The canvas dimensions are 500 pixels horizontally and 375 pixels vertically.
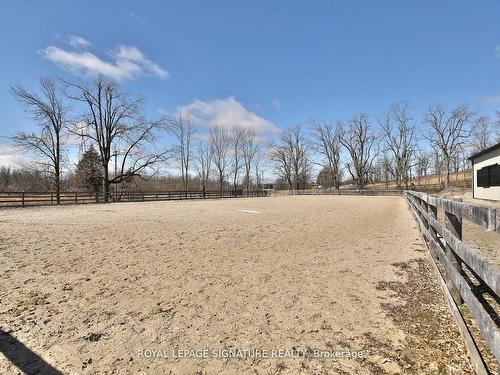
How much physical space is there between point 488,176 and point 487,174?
19 cm

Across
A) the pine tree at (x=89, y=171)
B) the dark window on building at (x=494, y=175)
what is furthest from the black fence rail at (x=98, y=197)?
the dark window on building at (x=494, y=175)

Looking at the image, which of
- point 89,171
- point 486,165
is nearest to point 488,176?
point 486,165

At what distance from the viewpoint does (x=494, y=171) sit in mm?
18891

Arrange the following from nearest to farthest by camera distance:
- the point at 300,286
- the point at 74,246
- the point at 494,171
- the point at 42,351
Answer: the point at 42,351, the point at 300,286, the point at 74,246, the point at 494,171

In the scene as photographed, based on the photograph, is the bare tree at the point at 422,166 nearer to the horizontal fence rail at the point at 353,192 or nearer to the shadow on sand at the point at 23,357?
the horizontal fence rail at the point at 353,192

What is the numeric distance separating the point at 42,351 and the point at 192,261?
Result: 3.17 meters

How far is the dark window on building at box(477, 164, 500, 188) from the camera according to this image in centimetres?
1853

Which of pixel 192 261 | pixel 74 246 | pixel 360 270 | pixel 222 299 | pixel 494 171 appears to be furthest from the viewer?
pixel 494 171

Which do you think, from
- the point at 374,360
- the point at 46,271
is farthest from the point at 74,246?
the point at 374,360

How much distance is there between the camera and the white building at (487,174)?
18516 millimetres

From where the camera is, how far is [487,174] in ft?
65.5

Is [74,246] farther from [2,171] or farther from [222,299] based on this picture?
[2,171]

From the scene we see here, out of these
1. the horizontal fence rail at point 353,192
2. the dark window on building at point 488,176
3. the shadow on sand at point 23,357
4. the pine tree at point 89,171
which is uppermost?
the pine tree at point 89,171

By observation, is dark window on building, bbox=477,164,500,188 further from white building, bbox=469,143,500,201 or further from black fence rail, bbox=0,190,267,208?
black fence rail, bbox=0,190,267,208
